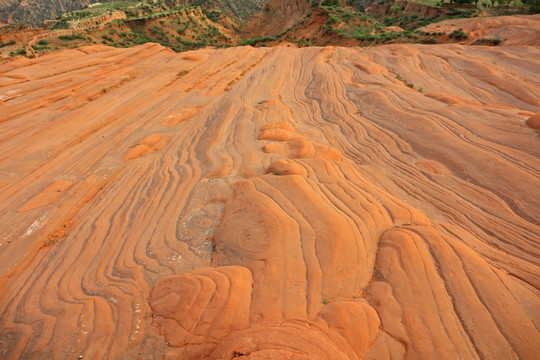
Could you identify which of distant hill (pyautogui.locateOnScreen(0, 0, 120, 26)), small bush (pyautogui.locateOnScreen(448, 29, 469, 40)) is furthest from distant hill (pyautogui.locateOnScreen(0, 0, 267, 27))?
small bush (pyautogui.locateOnScreen(448, 29, 469, 40))

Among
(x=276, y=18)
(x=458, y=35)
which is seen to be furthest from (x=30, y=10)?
(x=458, y=35)

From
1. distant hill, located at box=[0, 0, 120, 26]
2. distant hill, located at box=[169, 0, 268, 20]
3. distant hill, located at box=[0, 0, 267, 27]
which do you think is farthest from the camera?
distant hill, located at box=[0, 0, 120, 26]

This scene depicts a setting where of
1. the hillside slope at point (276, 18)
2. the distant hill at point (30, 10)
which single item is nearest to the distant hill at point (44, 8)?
the distant hill at point (30, 10)

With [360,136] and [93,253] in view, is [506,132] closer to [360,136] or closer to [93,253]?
[360,136]

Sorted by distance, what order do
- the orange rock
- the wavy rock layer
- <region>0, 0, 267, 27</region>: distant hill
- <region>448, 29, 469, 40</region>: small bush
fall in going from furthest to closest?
1. <region>0, 0, 267, 27</region>: distant hill
2. <region>448, 29, 469, 40</region>: small bush
3. the orange rock
4. the wavy rock layer

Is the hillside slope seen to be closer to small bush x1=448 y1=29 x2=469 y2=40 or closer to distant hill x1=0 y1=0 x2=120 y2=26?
small bush x1=448 y1=29 x2=469 y2=40

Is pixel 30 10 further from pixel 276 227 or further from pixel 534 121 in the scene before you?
pixel 534 121

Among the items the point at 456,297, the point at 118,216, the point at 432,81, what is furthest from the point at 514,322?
the point at 432,81

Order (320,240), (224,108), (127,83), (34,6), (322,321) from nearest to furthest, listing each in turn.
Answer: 1. (322,321)
2. (320,240)
3. (224,108)
4. (127,83)
5. (34,6)
